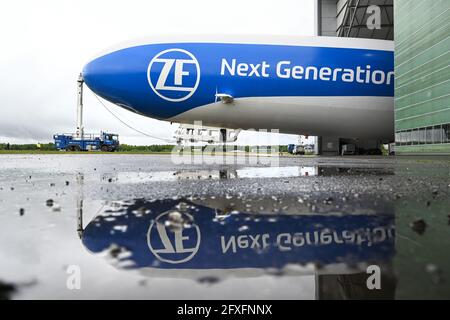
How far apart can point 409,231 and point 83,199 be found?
1.76 m

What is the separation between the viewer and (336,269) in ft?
2.56

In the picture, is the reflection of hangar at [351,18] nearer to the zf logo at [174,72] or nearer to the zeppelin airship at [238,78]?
the zeppelin airship at [238,78]

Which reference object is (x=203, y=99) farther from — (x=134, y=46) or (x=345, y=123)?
(x=345, y=123)

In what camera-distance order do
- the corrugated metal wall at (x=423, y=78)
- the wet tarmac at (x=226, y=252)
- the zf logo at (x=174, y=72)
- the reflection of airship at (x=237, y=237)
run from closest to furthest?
the wet tarmac at (x=226, y=252), the reflection of airship at (x=237, y=237), the zf logo at (x=174, y=72), the corrugated metal wall at (x=423, y=78)

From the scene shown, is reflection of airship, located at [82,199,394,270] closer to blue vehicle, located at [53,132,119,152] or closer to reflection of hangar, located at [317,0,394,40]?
reflection of hangar, located at [317,0,394,40]

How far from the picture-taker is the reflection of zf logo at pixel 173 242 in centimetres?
90

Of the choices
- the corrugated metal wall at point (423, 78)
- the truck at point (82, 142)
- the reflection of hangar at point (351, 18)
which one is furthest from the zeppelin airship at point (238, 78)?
the truck at point (82, 142)

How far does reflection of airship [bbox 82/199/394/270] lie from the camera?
0.85 meters

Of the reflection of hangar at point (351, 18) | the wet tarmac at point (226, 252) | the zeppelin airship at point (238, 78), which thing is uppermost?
the reflection of hangar at point (351, 18)

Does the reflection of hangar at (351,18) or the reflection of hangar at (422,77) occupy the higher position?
the reflection of hangar at (351,18)

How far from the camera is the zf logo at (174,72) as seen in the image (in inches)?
386

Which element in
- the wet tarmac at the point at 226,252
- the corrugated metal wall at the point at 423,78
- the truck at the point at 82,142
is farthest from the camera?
the truck at the point at 82,142

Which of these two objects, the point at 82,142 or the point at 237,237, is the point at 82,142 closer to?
the point at 82,142

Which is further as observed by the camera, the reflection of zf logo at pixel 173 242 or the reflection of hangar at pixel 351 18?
the reflection of hangar at pixel 351 18
